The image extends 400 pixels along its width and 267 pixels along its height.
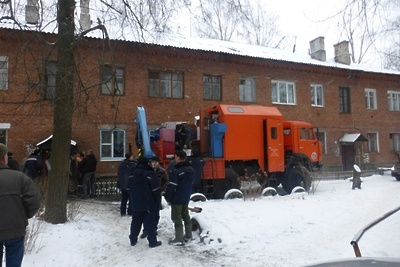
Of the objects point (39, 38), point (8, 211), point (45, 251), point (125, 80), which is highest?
point (125, 80)

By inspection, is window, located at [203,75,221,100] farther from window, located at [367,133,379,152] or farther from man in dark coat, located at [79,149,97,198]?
window, located at [367,133,379,152]

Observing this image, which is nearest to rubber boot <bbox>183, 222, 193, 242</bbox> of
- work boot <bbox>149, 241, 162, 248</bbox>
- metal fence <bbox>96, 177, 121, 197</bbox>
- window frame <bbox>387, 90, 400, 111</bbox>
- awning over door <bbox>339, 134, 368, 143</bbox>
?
work boot <bbox>149, 241, 162, 248</bbox>

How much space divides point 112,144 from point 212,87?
637cm

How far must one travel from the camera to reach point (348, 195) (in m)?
12.2

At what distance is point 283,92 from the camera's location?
73.7 feet

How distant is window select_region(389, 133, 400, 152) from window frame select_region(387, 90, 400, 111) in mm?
1942

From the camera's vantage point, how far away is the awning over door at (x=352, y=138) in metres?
23.6

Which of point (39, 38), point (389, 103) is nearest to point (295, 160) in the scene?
point (39, 38)

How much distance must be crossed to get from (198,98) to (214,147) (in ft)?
23.6

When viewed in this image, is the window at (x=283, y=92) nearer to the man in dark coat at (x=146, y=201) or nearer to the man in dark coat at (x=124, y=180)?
the man in dark coat at (x=124, y=180)

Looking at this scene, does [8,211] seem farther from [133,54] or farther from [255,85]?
[255,85]

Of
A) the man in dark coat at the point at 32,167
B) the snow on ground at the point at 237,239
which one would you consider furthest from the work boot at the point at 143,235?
the man in dark coat at the point at 32,167

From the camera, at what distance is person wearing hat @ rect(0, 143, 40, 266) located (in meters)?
4.21

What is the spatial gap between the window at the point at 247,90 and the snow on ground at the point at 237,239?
37.7ft
